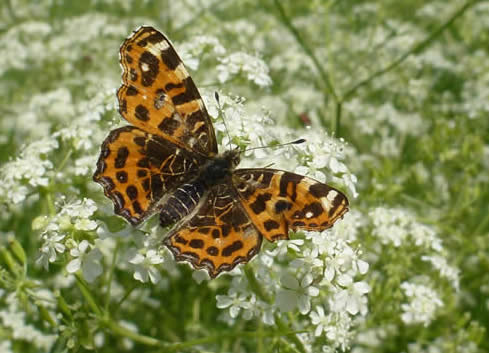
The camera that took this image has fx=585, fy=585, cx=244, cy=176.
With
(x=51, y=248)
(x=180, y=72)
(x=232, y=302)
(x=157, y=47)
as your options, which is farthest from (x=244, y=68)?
(x=51, y=248)

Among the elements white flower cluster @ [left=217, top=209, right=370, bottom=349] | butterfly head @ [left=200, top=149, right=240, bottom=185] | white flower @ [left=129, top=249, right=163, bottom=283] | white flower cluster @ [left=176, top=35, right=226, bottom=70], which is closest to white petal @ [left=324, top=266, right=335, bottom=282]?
white flower cluster @ [left=217, top=209, right=370, bottom=349]

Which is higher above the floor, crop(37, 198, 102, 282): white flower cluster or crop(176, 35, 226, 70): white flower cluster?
crop(176, 35, 226, 70): white flower cluster

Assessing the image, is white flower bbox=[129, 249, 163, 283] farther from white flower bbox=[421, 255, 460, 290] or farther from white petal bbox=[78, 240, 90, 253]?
white flower bbox=[421, 255, 460, 290]

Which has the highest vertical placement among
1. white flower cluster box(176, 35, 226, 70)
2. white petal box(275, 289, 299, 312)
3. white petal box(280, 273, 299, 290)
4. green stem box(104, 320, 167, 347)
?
white flower cluster box(176, 35, 226, 70)

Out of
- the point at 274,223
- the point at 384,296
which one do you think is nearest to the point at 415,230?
the point at 384,296

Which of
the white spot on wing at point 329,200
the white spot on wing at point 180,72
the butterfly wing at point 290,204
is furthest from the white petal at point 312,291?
the white spot on wing at point 180,72

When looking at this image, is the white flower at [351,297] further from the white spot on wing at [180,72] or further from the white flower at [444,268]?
the white spot on wing at [180,72]

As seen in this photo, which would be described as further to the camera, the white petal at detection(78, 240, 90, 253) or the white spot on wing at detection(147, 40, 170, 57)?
the white spot on wing at detection(147, 40, 170, 57)

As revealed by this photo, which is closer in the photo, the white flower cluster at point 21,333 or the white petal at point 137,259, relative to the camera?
the white petal at point 137,259
